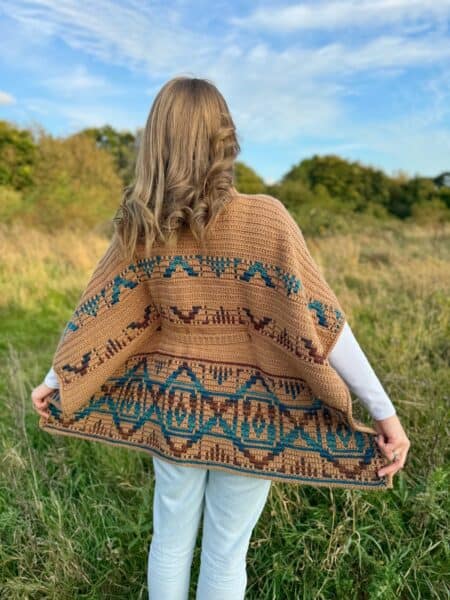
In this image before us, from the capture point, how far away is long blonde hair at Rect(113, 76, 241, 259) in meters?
1.24

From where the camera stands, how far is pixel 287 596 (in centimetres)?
189

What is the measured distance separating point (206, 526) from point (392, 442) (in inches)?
25.1

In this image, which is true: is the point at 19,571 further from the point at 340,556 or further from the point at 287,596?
the point at 340,556

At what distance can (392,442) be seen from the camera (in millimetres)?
1339

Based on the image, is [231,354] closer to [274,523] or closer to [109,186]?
[274,523]

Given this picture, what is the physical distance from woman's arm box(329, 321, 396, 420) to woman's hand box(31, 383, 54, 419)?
92cm

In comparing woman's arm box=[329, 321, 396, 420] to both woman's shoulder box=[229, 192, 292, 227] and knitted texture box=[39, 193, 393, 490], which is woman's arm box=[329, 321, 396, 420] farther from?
woman's shoulder box=[229, 192, 292, 227]

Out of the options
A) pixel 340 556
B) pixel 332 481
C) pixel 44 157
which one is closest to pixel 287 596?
pixel 340 556

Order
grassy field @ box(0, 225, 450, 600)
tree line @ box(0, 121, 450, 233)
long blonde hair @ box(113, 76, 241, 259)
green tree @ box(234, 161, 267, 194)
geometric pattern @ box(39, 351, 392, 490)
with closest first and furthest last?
1. long blonde hair @ box(113, 76, 241, 259)
2. geometric pattern @ box(39, 351, 392, 490)
3. grassy field @ box(0, 225, 450, 600)
4. tree line @ box(0, 121, 450, 233)
5. green tree @ box(234, 161, 267, 194)

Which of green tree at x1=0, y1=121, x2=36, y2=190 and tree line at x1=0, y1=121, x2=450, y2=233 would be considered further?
green tree at x1=0, y1=121, x2=36, y2=190

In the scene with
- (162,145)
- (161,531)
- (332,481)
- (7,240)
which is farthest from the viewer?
(7,240)

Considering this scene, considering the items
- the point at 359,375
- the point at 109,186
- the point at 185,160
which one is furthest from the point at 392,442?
the point at 109,186

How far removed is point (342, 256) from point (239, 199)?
655 cm

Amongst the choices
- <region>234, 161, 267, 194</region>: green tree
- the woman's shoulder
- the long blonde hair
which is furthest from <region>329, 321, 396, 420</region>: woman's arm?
<region>234, 161, 267, 194</region>: green tree
